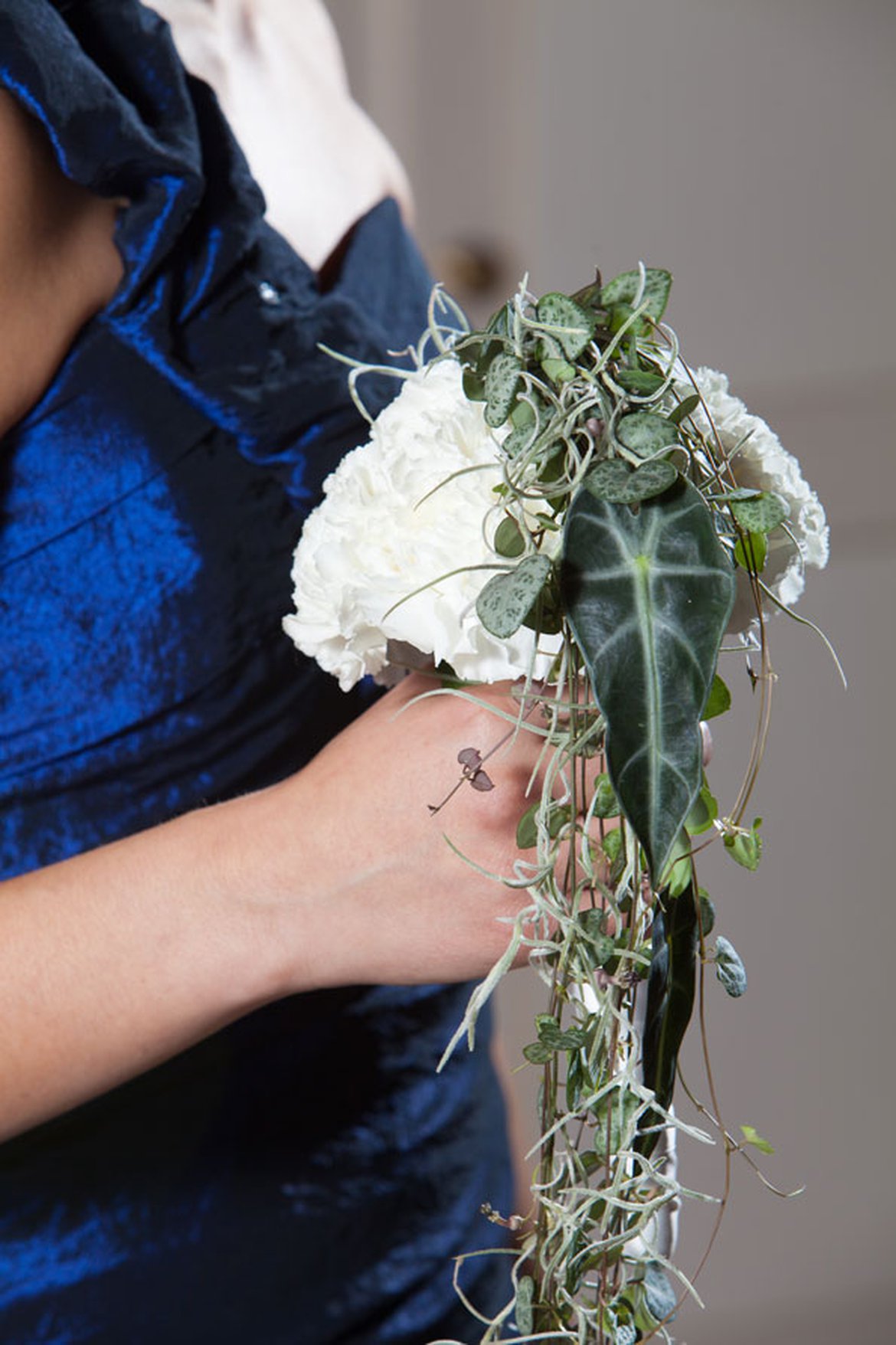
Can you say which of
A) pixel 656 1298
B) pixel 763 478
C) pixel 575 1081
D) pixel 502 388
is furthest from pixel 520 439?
pixel 656 1298

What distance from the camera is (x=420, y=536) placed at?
500 mm

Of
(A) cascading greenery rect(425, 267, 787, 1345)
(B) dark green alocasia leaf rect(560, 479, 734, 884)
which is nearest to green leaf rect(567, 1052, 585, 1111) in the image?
(A) cascading greenery rect(425, 267, 787, 1345)

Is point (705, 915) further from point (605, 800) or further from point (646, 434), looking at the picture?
point (646, 434)

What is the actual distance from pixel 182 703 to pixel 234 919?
0.19 meters

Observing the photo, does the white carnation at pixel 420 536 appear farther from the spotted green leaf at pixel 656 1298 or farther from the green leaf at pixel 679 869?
the spotted green leaf at pixel 656 1298

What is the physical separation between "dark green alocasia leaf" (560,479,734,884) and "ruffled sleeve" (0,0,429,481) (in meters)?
0.37

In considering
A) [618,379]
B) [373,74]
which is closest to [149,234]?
[618,379]

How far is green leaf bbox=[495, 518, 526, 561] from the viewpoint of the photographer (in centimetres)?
46

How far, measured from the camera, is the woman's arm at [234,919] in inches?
22.1

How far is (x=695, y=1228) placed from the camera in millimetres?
2139

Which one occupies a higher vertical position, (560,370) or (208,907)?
(560,370)

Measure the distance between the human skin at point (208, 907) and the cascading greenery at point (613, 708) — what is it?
62 mm

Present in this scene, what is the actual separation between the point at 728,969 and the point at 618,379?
224mm

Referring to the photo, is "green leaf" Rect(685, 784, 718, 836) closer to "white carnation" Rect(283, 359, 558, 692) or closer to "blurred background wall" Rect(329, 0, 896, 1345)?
"white carnation" Rect(283, 359, 558, 692)
